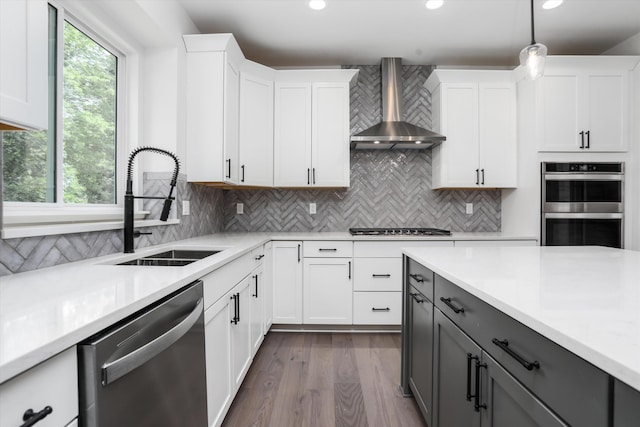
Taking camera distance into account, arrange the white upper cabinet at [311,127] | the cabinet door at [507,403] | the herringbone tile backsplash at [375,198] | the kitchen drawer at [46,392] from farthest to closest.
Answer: the herringbone tile backsplash at [375,198]
the white upper cabinet at [311,127]
the cabinet door at [507,403]
the kitchen drawer at [46,392]

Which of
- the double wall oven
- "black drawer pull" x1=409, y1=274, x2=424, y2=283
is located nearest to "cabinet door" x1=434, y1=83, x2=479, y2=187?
the double wall oven

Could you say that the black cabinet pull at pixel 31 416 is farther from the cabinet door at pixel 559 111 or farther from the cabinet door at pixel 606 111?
the cabinet door at pixel 606 111

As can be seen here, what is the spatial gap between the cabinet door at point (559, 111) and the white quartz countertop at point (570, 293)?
1.65m

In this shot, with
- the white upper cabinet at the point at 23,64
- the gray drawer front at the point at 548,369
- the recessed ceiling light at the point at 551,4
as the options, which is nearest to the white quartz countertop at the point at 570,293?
the gray drawer front at the point at 548,369

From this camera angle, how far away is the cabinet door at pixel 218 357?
147cm

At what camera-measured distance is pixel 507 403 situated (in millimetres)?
905

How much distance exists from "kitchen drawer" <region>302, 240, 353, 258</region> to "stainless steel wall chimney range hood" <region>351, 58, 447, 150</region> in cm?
102

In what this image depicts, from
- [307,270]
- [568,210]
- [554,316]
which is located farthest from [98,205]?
[568,210]

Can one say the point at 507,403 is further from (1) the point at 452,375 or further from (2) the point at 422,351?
(2) the point at 422,351

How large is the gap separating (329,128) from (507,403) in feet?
9.06

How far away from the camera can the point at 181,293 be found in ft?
3.86

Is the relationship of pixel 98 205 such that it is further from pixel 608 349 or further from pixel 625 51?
pixel 625 51

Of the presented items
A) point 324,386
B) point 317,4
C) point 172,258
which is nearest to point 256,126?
point 317,4

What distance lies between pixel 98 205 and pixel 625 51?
4724mm
